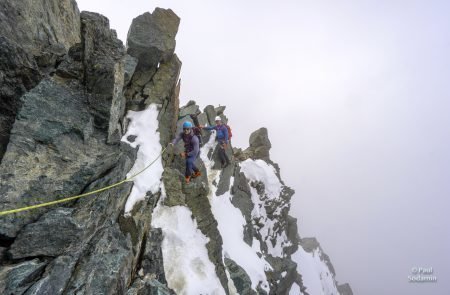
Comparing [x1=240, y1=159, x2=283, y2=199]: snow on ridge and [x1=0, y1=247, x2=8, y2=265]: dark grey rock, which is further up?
[x1=240, y1=159, x2=283, y2=199]: snow on ridge

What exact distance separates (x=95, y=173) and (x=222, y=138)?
420 inches

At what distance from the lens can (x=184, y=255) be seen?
40.7 feet

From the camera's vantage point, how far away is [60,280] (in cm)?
614

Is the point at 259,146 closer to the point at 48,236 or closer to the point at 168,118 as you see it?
the point at 168,118

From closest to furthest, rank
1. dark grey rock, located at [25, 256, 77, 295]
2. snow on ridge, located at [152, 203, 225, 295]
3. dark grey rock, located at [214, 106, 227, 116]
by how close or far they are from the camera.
→ dark grey rock, located at [25, 256, 77, 295] < snow on ridge, located at [152, 203, 225, 295] < dark grey rock, located at [214, 106, 227, 116]

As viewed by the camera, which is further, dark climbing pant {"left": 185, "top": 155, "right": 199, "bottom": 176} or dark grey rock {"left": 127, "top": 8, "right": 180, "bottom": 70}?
dark grey rock {"left": 127, "top": 8, "right": 180, "bottom": 70}

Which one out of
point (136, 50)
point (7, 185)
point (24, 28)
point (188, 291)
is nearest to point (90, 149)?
point (7, 185)

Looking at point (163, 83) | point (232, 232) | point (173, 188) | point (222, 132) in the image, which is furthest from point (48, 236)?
point (232, 232)

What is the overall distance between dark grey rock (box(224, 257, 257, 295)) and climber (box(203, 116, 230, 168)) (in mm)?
6631

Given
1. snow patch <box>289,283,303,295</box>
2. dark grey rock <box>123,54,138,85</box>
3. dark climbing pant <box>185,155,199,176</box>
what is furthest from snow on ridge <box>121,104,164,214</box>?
snow patch <box>289,283,303,295</box>

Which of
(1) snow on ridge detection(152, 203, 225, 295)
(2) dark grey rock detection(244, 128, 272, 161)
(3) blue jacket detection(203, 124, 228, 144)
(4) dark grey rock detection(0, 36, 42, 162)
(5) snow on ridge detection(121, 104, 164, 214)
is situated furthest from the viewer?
(2) dark grey rock detection(244, 128, 272, 161)

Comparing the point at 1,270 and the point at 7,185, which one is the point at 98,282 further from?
the point at 7,185

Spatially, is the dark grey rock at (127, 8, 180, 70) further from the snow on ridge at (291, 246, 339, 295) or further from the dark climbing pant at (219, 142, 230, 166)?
the snow on ridge at (291, 246, 339, 295)

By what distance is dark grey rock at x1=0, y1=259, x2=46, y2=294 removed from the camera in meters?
5.46
